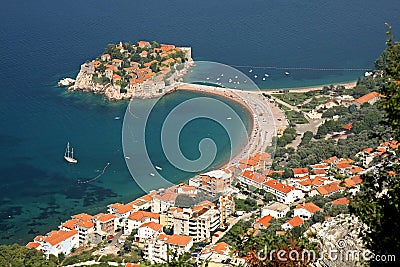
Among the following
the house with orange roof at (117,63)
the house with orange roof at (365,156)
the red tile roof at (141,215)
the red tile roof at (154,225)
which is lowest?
the red tile roof at (154,225)

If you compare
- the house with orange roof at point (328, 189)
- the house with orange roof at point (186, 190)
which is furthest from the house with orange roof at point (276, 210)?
the house with orange roof at point (186, 190)

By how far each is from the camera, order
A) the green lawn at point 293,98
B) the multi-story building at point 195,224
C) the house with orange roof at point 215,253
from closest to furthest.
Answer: the house with orange roof at point 215,253, the multi-story building at point 195,224, the green lawn at point 293,98

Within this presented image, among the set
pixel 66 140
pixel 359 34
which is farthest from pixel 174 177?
pixel 359 34

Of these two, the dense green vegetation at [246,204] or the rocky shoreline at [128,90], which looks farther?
the rocky shoreline at [128,90]

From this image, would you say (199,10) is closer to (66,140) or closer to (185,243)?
(66,140)

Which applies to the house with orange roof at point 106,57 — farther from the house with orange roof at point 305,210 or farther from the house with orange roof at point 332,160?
the house with orange roof at point 305,210

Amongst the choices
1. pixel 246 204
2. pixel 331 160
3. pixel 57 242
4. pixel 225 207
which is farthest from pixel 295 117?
pixel 57 242
